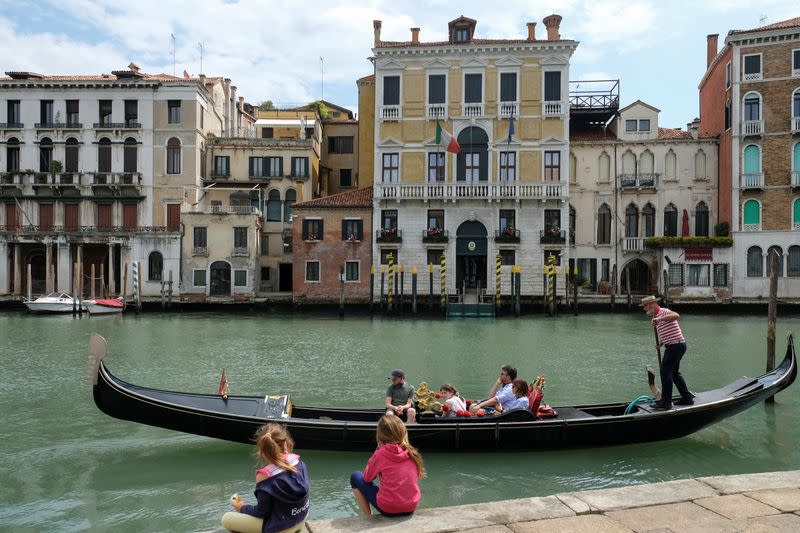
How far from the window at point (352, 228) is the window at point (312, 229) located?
1.04m

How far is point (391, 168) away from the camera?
30.5m

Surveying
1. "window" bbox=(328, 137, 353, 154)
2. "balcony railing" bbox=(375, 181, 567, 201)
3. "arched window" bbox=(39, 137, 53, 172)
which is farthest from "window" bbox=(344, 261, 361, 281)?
"arched window" bbox=(39, 137, 53, 172)

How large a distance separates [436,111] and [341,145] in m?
9.40

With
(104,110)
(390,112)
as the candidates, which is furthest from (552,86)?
(104,110)

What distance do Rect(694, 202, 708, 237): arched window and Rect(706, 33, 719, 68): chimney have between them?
295 inches

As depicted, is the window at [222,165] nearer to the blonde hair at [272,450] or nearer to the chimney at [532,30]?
the chimney at [532,30]

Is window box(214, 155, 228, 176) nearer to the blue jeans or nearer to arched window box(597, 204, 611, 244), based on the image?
arched window box(597, 204, 611, 244)

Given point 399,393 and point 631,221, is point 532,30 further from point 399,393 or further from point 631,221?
point 399,393

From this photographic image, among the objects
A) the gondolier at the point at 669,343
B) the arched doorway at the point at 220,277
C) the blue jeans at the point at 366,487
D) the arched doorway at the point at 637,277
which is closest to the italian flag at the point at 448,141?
the arched doorway at the point at 637,277

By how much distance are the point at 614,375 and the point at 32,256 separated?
30076mm

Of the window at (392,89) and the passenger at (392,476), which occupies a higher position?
the window at (392,89)

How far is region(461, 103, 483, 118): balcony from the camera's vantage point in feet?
98.4

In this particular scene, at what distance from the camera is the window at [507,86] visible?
29844 millimetres

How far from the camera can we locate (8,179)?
110ft
